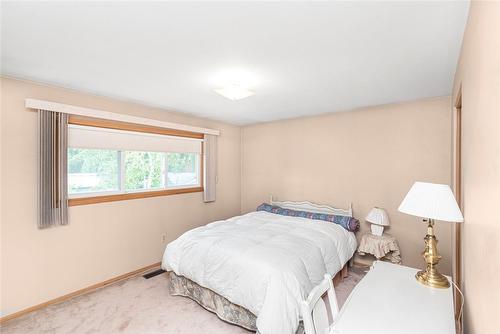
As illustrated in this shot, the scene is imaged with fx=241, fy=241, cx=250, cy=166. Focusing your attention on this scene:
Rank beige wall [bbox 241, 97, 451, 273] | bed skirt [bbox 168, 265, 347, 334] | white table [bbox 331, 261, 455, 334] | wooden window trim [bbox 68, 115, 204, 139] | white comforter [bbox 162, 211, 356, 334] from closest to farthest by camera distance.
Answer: white table [bbox 331, 261, 455, 334] → white comforter [bbox 162, 211, 356, 334] → bed skirt [bbox 168, 265, 347, 334] → wooden window trim [bbox 68, 115, 204, 139] → beige wall [bbox 241, 97, 451, 273]

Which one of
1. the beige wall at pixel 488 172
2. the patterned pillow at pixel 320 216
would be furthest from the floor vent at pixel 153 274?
the beige wall at pixel 488 172

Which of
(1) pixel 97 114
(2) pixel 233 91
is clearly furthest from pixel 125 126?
(2) pixel 233 91

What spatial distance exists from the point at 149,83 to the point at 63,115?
3.40ft

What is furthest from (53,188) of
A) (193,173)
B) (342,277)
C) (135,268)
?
(342,277)

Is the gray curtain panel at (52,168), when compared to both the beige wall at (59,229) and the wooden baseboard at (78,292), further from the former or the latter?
the wooden baseboard at (78,292)

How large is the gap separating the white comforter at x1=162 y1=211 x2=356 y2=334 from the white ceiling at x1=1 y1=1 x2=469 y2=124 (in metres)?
1.71

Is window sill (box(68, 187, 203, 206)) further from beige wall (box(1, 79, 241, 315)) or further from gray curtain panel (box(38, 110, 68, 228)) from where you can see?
gray curtain panel (box(38, 110, 68, 228))

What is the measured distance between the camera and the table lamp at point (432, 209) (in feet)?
4.42

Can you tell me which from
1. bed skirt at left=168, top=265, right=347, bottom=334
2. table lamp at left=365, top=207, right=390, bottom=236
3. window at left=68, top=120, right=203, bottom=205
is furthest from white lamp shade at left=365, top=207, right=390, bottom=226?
window at left=68, top=120, right=203, bottom=205

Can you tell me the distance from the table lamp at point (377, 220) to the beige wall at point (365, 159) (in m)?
0.18

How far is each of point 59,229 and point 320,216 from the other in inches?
132

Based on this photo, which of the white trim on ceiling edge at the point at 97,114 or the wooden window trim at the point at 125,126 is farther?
the wooden window trim at the point at 125,126

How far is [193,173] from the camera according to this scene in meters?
4.29

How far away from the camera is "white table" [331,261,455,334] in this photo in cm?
114
